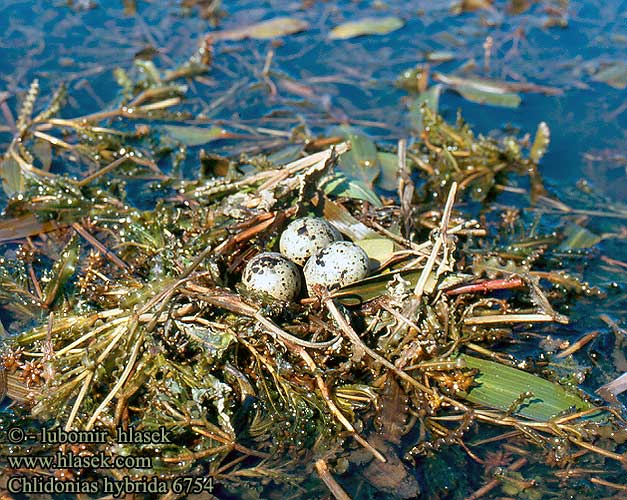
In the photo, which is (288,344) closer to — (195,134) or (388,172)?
(388,172)

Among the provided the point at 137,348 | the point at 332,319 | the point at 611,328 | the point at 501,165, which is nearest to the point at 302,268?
the point at 332,319

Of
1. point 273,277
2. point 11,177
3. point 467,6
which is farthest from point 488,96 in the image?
point 11,177

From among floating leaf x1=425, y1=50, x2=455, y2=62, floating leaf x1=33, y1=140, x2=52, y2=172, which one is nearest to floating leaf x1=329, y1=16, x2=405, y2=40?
floating leaf x1=425, y1=50, x2=455, y2=62

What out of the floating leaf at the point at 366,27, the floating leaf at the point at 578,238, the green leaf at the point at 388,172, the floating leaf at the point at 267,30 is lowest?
the floating leaf at the point at 578,238

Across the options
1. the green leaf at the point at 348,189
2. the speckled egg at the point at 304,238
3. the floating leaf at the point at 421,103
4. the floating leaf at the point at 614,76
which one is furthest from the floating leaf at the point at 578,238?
the floating leaf at the point at 614,76

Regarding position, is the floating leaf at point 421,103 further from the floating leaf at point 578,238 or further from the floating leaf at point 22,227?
the floating leaf at point 22,227

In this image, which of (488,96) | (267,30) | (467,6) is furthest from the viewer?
(467,6)

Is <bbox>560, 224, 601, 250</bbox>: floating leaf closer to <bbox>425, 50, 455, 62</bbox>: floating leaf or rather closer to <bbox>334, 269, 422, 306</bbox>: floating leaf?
<bbox>334, 269, 422, 306</bbox>: floating leaf
